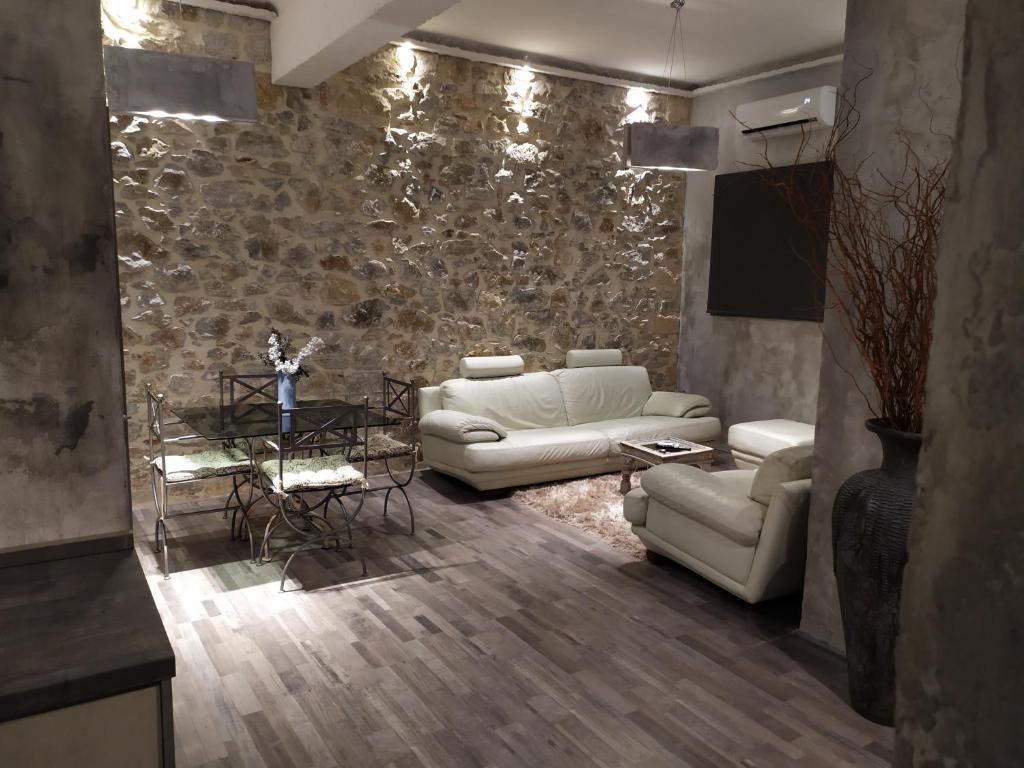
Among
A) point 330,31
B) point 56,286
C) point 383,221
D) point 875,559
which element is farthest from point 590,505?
point 56,286

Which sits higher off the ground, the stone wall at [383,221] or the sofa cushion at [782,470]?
the stone wall at [383,221]

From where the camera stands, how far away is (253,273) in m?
5.08

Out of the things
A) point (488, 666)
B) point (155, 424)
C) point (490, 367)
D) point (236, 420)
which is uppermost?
point (490, 367)

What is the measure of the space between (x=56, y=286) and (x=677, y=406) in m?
5.21

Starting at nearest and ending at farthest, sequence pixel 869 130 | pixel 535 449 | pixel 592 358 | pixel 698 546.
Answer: pixel 869 130 → pixel 698 546 → pixel 535 449 → pixel 592 358

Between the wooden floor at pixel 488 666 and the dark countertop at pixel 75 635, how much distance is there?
107cm

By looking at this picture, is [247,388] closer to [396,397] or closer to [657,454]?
[396,397]

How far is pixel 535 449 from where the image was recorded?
17.3 feet

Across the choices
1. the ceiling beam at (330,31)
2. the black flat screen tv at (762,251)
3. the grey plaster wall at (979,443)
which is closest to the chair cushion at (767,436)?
the black flat screen tv at (762,251)

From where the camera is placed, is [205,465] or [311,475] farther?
[205,465]

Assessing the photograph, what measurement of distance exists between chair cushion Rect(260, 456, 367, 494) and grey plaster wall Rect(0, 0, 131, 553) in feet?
6.36

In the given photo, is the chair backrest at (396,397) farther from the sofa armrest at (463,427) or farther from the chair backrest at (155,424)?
the chair backrest at (155,424)

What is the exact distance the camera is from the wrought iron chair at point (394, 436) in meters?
4.58

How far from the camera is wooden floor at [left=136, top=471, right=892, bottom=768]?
2498mm
